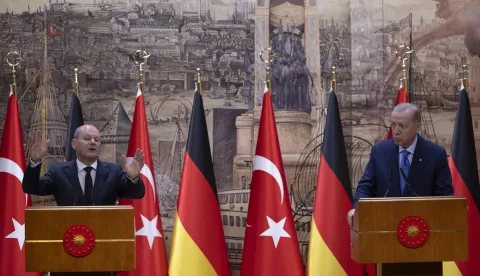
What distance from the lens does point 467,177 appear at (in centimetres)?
690

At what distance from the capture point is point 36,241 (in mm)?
4535

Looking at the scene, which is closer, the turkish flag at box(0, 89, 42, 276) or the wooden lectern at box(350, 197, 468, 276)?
the wooden lectern at box(350, 197, 468, 276)

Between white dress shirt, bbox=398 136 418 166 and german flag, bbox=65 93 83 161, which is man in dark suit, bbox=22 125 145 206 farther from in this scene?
white dress shirt, bbox=398 136 418 166

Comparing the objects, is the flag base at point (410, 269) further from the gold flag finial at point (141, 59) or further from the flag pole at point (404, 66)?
the gold flag finial at point (141, 59)

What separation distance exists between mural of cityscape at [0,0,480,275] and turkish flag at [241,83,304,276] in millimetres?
565

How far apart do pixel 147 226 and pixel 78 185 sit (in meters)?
1.59

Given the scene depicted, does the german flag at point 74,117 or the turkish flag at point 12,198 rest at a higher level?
the german flag at point 74,117

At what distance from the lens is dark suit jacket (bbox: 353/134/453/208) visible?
16.4 feet

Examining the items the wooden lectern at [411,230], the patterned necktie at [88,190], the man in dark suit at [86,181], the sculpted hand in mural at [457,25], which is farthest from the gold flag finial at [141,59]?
the wooden lectern at [411,230]

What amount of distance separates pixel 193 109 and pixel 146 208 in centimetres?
101

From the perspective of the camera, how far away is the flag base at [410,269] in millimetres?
4574

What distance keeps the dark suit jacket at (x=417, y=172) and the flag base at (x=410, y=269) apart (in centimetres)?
52

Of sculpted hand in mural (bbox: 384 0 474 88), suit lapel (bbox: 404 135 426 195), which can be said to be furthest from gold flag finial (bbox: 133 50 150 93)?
suit lapel (bbox: 404 135 426 195)

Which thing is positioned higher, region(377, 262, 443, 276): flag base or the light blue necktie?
the light blue necktie
